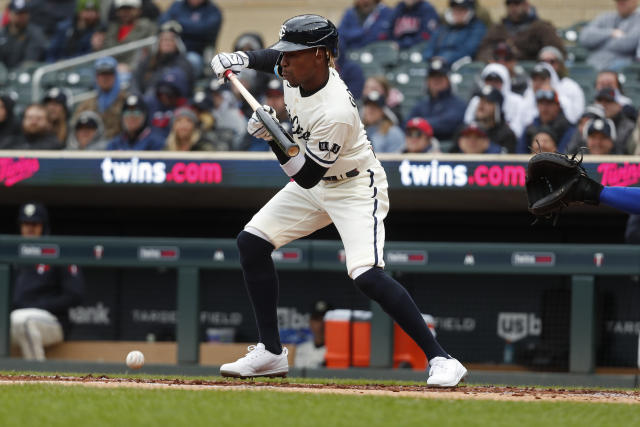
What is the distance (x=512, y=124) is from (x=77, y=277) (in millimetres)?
3445

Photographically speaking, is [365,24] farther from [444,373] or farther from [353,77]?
[444,373]

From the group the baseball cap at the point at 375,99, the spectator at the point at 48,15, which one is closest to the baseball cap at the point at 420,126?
the baseball cap at the point at 375,99

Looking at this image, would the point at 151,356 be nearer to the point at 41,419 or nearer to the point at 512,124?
the point at 512,124

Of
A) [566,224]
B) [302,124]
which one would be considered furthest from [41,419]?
[566,224]

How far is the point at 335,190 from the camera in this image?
4.70m

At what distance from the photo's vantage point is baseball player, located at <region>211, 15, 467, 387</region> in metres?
4.54

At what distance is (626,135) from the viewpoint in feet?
26.0

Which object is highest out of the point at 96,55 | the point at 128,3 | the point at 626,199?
the point at 128,3

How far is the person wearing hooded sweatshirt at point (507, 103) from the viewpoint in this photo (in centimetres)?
858

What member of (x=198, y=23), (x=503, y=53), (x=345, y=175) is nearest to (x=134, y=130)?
(x=198, y=23)

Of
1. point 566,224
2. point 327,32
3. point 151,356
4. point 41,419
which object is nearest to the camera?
point 41,419

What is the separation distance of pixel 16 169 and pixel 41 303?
1.05 metres

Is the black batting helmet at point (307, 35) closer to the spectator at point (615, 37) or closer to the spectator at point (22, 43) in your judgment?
the spectator at point (615, 37)

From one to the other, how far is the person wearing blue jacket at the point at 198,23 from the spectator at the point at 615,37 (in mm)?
3592
